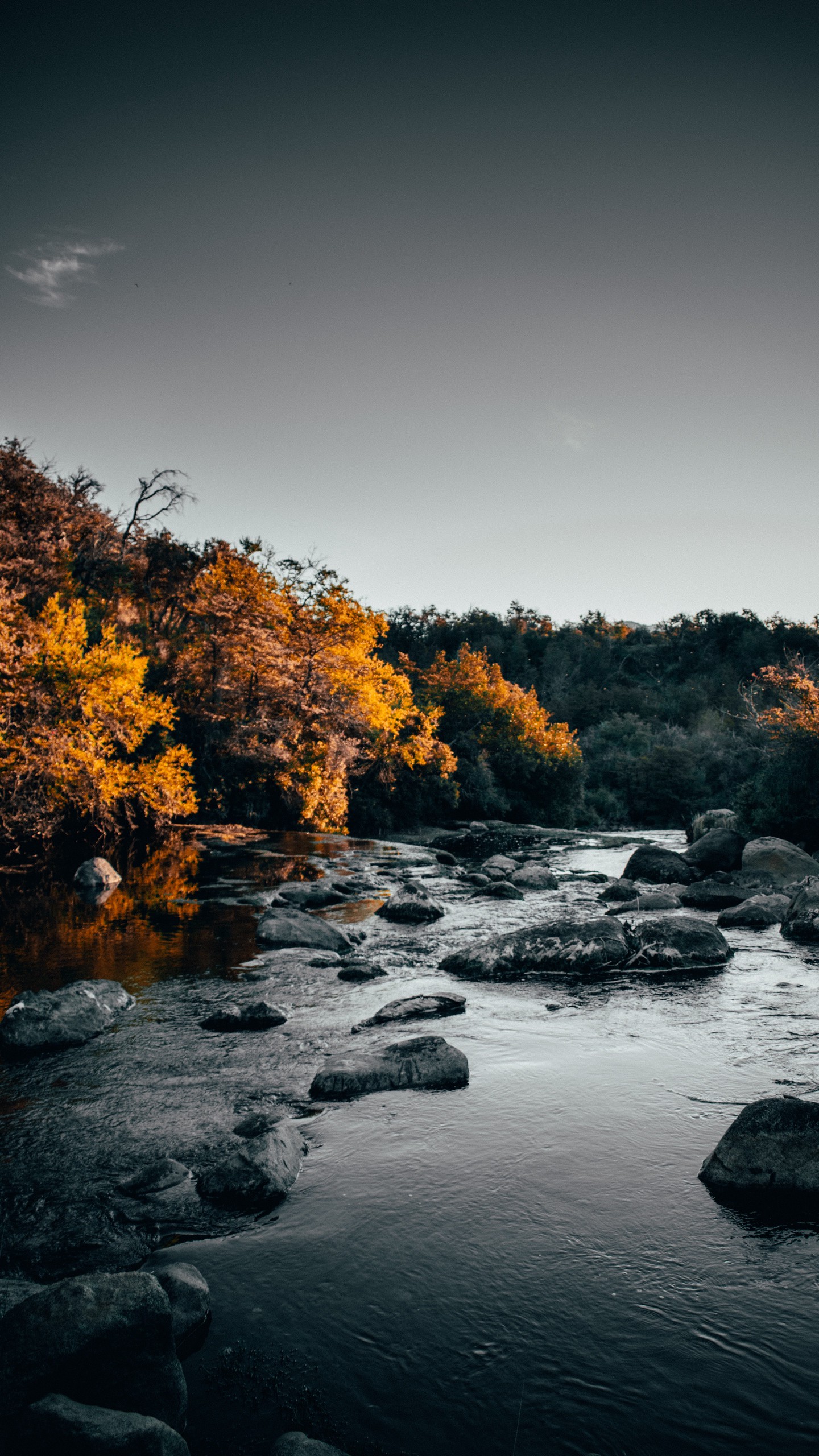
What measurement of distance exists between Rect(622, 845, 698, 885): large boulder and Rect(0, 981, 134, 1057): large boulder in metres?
14.8

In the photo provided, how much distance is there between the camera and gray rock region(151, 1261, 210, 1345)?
364 centimetres

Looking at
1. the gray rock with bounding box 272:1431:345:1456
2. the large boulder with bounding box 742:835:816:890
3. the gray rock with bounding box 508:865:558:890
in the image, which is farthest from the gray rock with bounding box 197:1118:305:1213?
the large boulder with bounding box 742:835:816:890

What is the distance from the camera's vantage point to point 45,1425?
2.74 metres

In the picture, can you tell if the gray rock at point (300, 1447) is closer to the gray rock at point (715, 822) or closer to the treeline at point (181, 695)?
the treeline at point (181, 695)

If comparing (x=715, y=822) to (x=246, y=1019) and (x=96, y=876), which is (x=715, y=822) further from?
(x=246, y=1019)

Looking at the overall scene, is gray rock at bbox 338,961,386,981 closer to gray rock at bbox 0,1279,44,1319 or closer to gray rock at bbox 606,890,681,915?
gray rock at bbox 606,890,681,915

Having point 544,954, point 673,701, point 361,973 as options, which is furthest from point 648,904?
point 673,701

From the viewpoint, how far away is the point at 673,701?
76438mm

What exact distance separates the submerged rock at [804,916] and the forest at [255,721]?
14.1 m

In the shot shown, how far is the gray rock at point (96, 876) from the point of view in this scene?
18.2m

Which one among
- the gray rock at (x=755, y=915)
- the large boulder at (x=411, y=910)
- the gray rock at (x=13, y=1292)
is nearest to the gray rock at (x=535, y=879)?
the large boulder at (x=411, y=910)

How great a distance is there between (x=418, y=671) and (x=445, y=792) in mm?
13553

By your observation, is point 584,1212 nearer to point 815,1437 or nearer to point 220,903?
point 815,1437

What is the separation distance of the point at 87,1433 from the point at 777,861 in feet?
63.9
